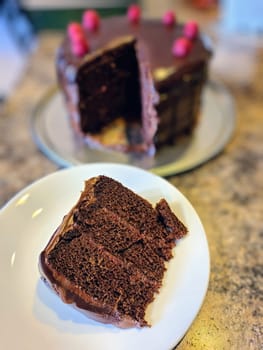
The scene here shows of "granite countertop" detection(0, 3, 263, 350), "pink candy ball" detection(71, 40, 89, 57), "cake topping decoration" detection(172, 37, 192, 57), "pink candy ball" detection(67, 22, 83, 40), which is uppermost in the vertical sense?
"pink candy ball" detection(67, 22, 83, 40)

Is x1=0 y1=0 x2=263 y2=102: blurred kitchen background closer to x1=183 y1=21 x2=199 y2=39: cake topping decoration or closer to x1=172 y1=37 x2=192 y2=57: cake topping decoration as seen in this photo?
x1=183 y1=21 x2=199 y2=39: cake topping decoration

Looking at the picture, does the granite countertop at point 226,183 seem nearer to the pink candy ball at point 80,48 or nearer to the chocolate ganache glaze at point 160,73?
the chocolate ganache glaze at point 160,73

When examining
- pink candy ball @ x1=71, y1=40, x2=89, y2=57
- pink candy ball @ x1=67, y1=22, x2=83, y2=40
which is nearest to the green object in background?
pink candy ball @ x1=67, y1=22, x2=83, y2=40

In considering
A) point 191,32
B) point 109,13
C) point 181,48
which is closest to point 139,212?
point 181,48

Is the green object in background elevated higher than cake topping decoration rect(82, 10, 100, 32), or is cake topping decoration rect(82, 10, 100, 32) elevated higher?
cake topping decoration rect(82, 10, 100, 32)

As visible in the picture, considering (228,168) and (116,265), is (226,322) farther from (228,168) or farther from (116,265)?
(228,168)

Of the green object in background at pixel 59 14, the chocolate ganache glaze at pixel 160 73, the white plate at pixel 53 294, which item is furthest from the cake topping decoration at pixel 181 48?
the green object in background at pixel 59 14
